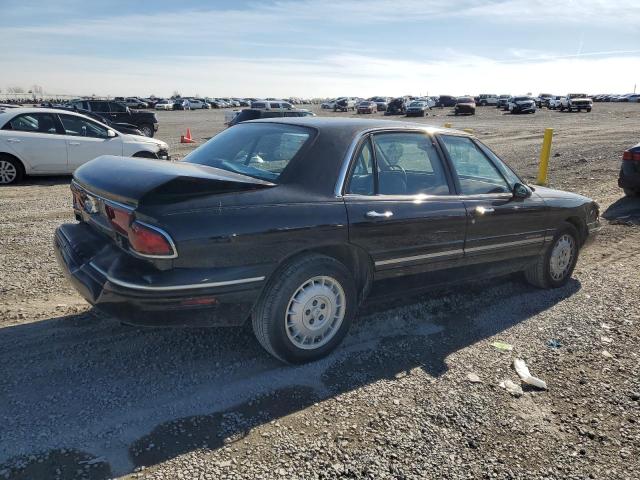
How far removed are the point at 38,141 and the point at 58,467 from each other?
9.44 metres

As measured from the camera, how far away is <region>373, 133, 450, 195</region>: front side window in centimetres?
396

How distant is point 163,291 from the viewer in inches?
118

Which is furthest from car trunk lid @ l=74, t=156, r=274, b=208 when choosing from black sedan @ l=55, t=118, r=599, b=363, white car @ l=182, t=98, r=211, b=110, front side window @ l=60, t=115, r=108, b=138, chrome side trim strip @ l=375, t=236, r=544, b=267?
white car @ l=182, t=98, r=211, b=110

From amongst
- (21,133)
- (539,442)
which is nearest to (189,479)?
(539,442)

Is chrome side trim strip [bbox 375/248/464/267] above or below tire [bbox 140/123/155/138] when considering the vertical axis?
above

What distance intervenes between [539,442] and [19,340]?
3.50 m

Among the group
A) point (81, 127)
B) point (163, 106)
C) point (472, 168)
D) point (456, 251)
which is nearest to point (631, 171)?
point (472, 168)

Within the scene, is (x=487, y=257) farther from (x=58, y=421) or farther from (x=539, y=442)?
(x=58, y=421)

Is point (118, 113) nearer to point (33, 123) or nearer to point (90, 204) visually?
point (33, 123)

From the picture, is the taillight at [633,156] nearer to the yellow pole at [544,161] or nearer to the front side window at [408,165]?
the yellow pole at [544,161]

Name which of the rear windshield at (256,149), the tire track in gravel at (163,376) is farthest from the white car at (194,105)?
the tire track in gravel at (163,376)

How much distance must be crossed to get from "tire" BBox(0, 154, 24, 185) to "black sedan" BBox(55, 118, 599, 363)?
299 inches

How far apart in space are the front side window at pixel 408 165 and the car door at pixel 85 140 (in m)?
8.55

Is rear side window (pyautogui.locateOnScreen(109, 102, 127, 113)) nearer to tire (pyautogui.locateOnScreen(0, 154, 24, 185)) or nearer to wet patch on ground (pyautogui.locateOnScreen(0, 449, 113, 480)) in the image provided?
tire (pyautogui.locateOnScreen(0, 154, 24, 185))
